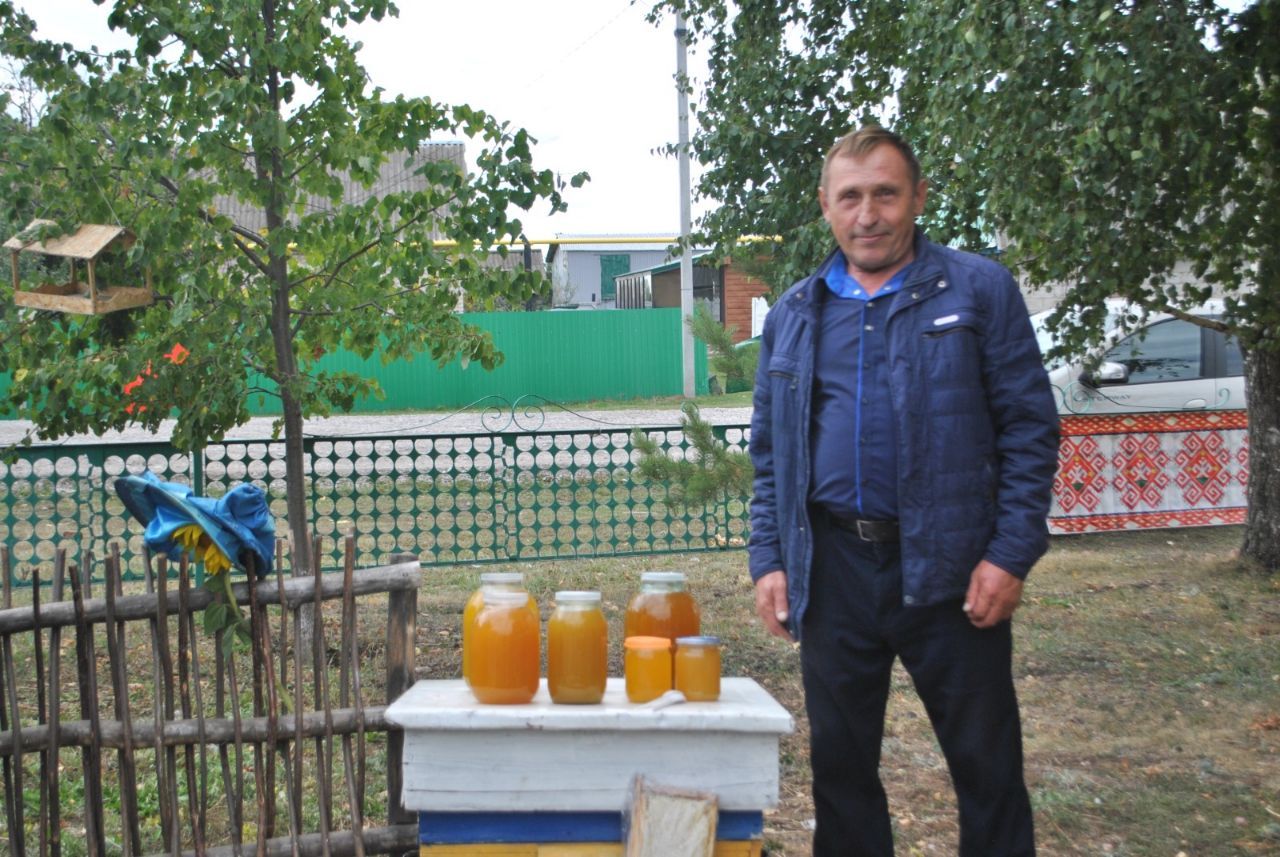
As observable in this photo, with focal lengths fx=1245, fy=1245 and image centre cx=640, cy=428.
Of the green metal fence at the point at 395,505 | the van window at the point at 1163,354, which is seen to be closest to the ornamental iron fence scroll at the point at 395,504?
the green metal fence at the point at 395,505

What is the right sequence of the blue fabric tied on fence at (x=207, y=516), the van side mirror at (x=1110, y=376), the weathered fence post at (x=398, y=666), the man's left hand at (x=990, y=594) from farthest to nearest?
1. the van side mirror at (x=1110, y=376)
2. the weathered fence post at (x=398, y=666)
3. the blue fabric tied on fence at (x=207, y=516)
4. the man's left hand at (x=990, y=594)

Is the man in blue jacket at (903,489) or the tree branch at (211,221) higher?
the tree branch at (211,221)

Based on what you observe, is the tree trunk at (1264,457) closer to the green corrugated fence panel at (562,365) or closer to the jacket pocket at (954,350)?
the jacket pocket at (954,350)

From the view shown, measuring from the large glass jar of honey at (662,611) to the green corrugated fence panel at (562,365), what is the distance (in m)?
21.4

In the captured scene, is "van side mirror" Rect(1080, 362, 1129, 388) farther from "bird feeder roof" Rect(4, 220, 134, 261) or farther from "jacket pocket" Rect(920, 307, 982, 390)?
"jacket pocket" Rect(920, 307, 982, 390)

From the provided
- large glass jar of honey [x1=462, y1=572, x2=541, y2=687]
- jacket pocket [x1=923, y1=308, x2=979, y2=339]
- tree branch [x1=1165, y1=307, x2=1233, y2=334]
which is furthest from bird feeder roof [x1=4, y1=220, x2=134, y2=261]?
tree branch [x1=1165, y1=307, x2=1233, y2=334]

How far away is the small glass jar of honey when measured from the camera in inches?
107

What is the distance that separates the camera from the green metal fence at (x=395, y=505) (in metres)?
7.47

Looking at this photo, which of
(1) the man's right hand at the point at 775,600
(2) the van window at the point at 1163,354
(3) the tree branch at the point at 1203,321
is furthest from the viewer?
(2) the van window at the point at 1163,354

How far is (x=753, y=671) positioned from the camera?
6.09m

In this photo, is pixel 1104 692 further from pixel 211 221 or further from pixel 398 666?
pixel 211 221

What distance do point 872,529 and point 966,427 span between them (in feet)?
0.98

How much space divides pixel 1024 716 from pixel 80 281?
14.9ft

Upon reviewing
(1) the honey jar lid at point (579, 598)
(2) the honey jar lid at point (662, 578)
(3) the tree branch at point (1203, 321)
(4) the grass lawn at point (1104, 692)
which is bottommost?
(4) the grass lawn at point (1104, 692)
